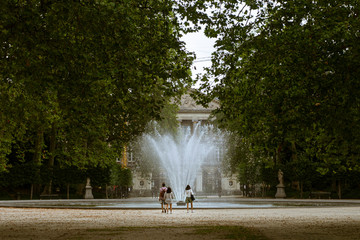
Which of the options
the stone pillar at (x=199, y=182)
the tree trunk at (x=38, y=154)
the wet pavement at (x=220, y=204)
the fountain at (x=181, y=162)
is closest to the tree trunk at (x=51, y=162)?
the tree trunk at (x=38, y=154)

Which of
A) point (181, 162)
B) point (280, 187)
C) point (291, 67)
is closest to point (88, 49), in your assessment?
point (291, 67)

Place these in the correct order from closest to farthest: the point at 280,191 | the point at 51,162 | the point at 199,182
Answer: the point at 280,191 → the point at 51,162 → the point at 199,182

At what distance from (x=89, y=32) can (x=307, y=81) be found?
6.53m

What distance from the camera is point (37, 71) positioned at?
1253 centimetres

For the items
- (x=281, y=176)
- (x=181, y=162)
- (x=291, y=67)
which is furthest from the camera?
(x=281, y=176)

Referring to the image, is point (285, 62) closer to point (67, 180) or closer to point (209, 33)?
point (209, 33)

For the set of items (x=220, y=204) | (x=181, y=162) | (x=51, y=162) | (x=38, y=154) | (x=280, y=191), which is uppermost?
(x=38, y=154)

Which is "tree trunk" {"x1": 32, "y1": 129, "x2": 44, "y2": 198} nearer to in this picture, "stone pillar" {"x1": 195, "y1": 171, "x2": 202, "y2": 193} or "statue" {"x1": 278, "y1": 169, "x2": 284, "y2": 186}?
"statue" {"x1": 278, "y1": 169, "x2": 284, "y2": 186}

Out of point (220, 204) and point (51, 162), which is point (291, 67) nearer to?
point (220, 204)

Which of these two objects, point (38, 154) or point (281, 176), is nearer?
point (38, 154)

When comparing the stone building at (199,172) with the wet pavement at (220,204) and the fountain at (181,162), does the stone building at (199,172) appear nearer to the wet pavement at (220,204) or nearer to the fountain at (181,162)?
the fountain at (181,162)

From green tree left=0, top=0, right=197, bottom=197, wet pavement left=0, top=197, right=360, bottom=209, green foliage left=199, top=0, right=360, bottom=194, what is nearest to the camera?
green tree left=0, top=0, right=197, bottom=197

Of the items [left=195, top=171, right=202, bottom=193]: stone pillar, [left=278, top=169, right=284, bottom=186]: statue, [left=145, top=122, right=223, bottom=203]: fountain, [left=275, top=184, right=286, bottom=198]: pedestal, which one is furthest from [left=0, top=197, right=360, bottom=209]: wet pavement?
[left=195, top=171, right=202, bottom=193]: stone pillar

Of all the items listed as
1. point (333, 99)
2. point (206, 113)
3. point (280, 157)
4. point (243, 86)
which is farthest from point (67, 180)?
point (206, 113)
